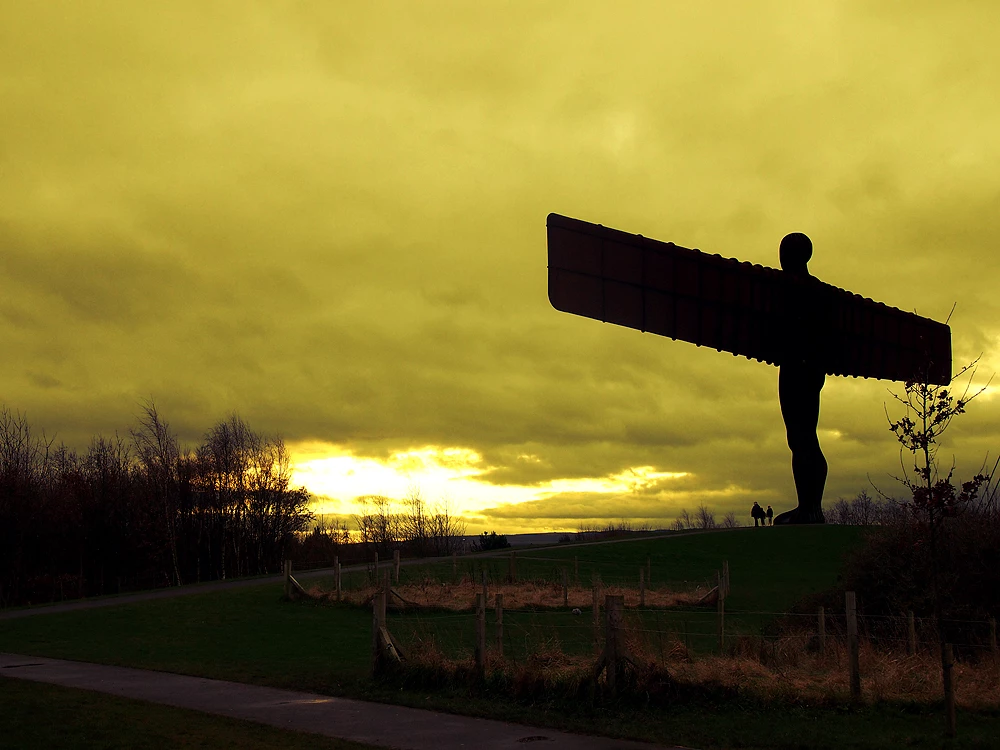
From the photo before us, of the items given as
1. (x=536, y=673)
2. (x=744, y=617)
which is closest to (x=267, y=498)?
(x=744, y=617)

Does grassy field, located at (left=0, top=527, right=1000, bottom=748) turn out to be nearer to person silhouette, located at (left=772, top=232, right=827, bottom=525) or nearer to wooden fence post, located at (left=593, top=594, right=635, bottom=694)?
wooden fence post, located at (left=593, top=594, right=635, bottom=694)

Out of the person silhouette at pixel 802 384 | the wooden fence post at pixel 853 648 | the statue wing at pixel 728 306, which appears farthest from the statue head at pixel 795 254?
→ the wooden fence post at pixel 853 648

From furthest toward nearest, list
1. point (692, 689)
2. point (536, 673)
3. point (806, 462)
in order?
1. point (806, 462)
2. point (536, 673)
3. point (692, 689)

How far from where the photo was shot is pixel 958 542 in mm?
19422

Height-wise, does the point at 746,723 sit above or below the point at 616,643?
below

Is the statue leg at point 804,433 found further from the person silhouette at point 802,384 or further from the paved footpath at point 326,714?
the paved footpath at point 326,714

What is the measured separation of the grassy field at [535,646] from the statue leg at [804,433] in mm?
2778

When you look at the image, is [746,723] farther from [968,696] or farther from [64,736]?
[64,736]

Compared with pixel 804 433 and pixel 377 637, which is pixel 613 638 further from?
pixel 804 433

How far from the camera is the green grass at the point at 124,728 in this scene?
12.6 metres

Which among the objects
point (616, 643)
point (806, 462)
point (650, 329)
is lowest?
point (616, 643)

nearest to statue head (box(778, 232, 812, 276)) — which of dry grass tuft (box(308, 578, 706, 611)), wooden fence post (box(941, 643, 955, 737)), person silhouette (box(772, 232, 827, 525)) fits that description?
person silhouette (box(772, 232, 827, 525))

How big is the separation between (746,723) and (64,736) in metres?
9.77

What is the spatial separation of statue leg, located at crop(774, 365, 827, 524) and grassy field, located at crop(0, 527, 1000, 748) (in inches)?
109
